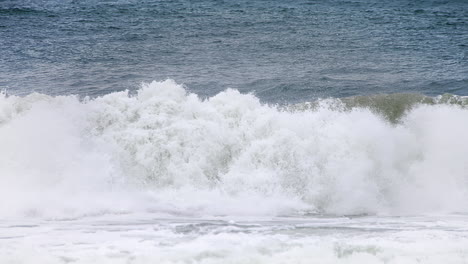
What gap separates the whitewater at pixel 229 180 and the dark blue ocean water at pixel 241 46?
2615 mm

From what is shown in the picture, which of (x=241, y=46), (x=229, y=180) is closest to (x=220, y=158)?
(x=229, y=180)

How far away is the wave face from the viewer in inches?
372

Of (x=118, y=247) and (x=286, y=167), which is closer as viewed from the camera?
(x=118, y=247)

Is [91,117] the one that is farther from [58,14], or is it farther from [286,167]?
[58,14]

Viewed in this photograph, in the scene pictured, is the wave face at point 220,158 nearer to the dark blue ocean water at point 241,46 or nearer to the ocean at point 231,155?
the ocean at point 231,155

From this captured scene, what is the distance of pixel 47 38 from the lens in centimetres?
1734

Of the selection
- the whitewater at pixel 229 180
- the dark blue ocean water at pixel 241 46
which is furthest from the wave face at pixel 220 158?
the dark blue ocean water at pixel 241 46

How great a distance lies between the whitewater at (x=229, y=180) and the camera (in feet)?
25.0

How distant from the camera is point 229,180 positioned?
985cm

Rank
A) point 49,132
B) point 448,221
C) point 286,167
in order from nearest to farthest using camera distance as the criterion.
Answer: point 448,221 → point 286,167 → point 49,132

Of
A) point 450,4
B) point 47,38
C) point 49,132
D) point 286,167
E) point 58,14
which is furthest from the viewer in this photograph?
point 450,4

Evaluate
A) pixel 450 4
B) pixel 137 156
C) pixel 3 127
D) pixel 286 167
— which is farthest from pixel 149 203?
pixel 450 4

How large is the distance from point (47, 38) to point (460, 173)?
12053mm

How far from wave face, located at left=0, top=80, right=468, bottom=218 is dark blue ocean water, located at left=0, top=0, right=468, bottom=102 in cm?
257
